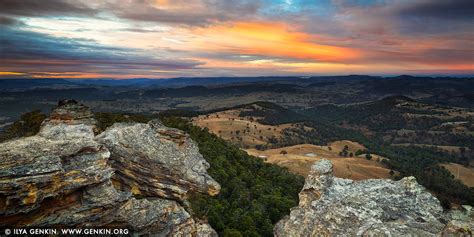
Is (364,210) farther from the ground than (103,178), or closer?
closer

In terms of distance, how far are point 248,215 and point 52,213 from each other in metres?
30.3

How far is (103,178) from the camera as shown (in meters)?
30.2

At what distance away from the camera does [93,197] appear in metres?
29.5

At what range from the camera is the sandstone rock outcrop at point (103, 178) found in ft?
82.4

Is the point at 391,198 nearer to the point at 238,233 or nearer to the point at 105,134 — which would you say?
the point at 238,233

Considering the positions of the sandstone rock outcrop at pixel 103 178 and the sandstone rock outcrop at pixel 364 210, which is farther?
the sandstone rock outcrop at pixel 103 178

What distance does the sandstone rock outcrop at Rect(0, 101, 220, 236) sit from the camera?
2512cm

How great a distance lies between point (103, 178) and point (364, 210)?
2355 cm

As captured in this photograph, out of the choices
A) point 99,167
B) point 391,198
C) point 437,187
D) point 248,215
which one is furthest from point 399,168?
point 99,167

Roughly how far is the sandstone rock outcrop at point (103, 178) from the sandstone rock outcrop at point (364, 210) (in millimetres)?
12650

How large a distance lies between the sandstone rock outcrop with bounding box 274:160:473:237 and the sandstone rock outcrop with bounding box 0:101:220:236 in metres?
12.6

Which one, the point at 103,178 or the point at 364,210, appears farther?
the point at 103,178

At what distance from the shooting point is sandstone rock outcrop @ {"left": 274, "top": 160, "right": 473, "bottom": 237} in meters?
22.9

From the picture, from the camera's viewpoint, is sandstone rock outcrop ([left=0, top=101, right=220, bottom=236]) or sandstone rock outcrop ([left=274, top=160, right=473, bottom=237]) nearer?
sandstone rock outcrop ([left=274, top=160, right=473, bottom=237])
